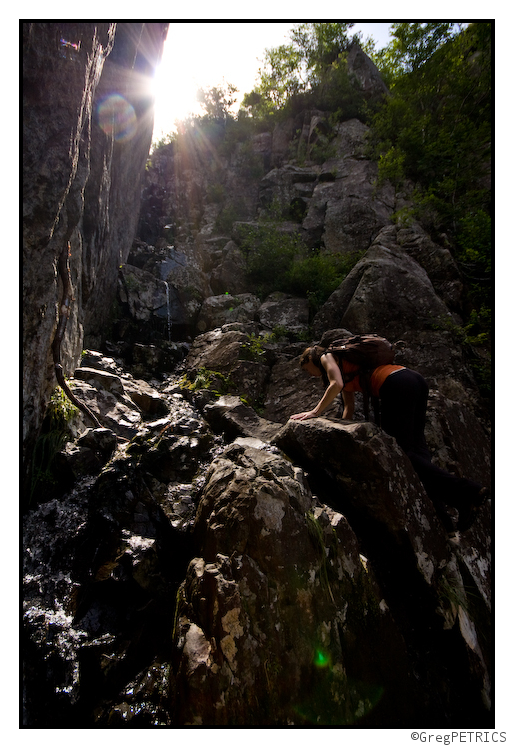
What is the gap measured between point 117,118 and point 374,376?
315 inches

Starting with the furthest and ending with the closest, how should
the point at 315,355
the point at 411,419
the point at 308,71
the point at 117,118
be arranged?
the point at 308,71, the point at 117,118, the point at 315,355, the point at 411,419

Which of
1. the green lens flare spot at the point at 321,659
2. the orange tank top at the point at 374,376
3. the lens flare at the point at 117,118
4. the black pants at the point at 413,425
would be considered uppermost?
the lens flare at the point at 117,118

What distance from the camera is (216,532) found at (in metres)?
2.70

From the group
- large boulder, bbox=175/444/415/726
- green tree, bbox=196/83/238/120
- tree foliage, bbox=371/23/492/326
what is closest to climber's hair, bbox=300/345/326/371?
large boulder, bbox=175/444/415/726

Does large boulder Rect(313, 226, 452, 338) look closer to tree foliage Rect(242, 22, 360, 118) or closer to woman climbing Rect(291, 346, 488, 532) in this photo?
woman climbing Rect(291, 346, 488, 532)

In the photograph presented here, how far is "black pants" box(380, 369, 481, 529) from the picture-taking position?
3.29 meters

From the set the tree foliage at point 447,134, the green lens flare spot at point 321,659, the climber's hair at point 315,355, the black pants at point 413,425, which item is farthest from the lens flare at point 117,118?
the green lens flare spot at point 321,659

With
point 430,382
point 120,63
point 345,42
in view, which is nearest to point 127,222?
point 120,63

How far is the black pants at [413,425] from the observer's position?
329 centimetres

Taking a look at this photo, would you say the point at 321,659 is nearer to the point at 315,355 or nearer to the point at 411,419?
the point at 411,419

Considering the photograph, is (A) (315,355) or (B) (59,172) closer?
(B) (59,172)

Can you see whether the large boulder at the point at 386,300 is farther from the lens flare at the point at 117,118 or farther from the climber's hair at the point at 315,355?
the lens flare at the point at 117,118

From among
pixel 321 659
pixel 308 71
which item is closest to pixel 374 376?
pixel 321 659

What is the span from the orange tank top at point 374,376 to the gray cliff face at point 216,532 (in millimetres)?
521
